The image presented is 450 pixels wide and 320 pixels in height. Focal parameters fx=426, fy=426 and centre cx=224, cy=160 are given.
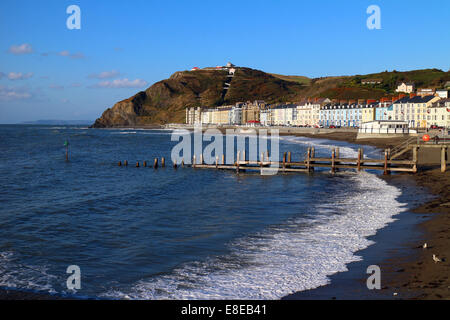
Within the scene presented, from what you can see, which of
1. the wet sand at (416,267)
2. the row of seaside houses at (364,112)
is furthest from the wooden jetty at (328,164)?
the row of seaside houses at (364,112)

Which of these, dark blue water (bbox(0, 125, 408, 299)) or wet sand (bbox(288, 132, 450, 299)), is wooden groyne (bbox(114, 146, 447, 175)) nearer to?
dark blue water (bbox(0, 125, 408, 299))

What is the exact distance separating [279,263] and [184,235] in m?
Result: 5.42

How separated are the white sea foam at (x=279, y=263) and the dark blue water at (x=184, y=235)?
35 mm

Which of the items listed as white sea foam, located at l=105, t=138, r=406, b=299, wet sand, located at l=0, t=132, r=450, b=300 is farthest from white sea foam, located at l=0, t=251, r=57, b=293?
white sea foam, located at l=105, t=138, r=406, b=299

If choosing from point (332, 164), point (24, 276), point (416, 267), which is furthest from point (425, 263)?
point (332, 164)

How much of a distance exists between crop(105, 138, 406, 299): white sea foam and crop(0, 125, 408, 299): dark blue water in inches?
1.4

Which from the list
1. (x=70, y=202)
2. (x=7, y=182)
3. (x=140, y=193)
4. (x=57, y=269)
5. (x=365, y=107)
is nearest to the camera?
(x=57, y=269)

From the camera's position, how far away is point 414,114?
108938mm

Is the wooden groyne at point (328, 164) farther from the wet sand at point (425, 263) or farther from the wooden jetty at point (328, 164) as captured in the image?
the wet sand at point (425, 263)

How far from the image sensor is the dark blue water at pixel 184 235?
12.5m

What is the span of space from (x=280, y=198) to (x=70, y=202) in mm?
13305

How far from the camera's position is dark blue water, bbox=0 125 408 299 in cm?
1252
